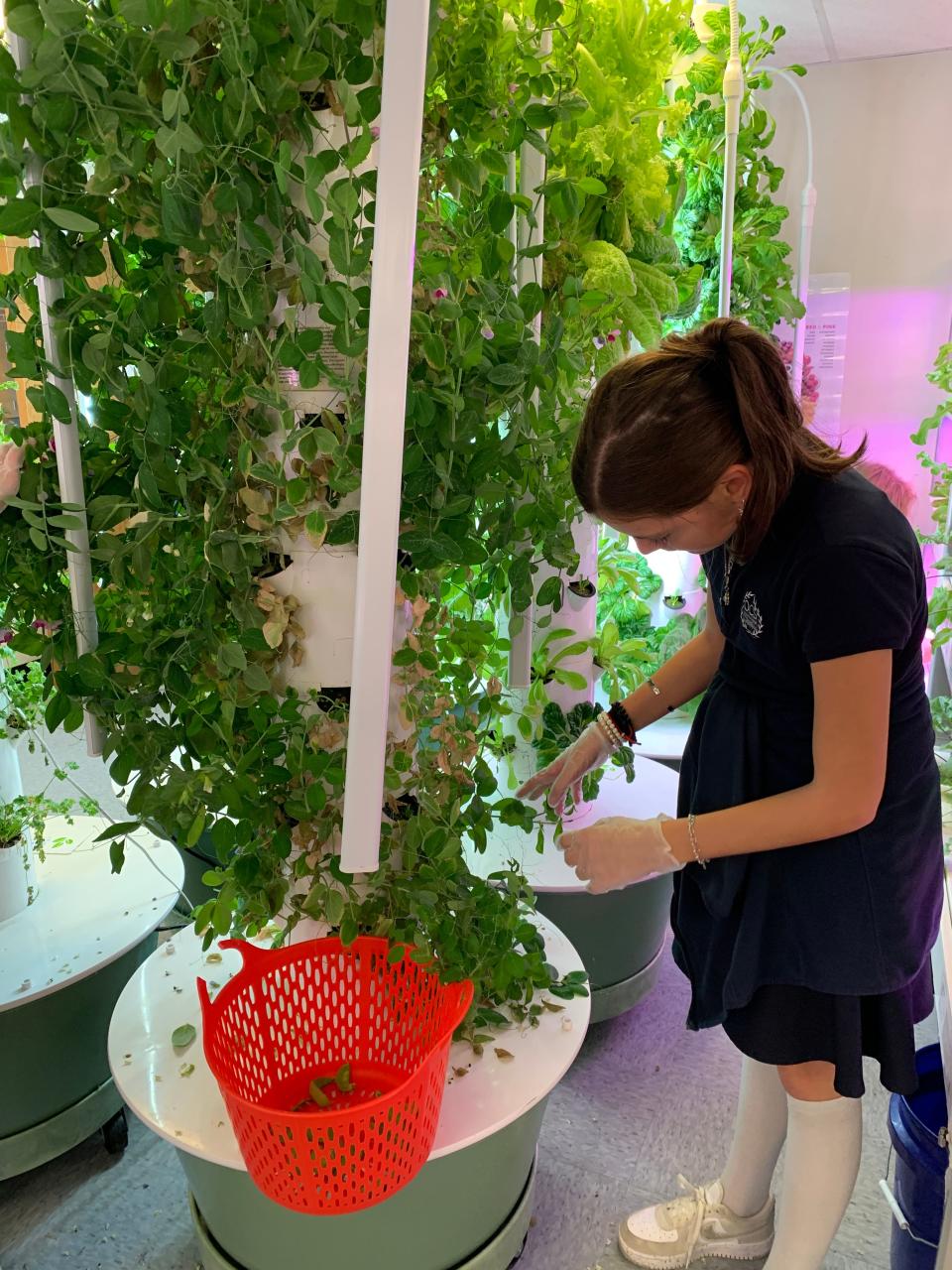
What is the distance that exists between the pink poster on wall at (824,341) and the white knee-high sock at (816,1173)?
73.3 inches

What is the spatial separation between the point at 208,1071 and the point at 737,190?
2.20 m

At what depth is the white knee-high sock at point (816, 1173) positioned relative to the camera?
1.17 meters

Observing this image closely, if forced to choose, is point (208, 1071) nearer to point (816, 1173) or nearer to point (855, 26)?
point (816, 1173)

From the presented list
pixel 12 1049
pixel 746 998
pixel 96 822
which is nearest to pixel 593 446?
pixel 746 998

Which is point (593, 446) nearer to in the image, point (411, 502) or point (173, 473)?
point (411, 502)

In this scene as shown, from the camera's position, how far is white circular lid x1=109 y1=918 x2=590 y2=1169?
1059mm

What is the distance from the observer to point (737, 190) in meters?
2.30

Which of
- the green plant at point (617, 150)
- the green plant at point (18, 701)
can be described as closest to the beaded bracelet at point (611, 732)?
the green plant at point (617, 150)

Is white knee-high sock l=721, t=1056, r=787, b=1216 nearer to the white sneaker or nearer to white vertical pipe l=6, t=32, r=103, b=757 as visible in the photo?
the white sneaker

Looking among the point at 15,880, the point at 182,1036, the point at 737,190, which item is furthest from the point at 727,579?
the point at 737,190

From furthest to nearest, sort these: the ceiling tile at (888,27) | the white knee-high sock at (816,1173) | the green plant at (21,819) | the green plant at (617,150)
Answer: the ceiling tile at (888,27), the green plant at (21,819), the green plant at (617,150), the white knee-high sock at (816,1173)

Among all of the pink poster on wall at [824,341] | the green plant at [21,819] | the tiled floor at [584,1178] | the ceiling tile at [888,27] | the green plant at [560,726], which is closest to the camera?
the tiled floor at [584,1178]

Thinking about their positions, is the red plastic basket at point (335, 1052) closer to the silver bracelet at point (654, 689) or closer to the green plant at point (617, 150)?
the silver bracelet at point (654, 689)

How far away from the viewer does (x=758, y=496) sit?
1001mm
